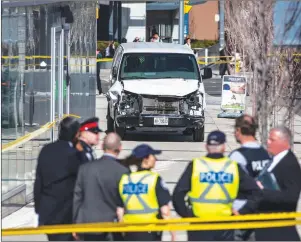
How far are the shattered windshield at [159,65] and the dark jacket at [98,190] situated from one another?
11981 millimetres

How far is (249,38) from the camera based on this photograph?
1159cm

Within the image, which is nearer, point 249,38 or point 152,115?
point 249,38

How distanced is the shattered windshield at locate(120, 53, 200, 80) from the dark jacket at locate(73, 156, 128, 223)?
39.3ft

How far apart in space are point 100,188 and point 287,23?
11.9ft

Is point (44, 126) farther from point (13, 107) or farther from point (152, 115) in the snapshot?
point (152, 115)

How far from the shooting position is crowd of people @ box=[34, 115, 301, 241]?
8289 millimetres

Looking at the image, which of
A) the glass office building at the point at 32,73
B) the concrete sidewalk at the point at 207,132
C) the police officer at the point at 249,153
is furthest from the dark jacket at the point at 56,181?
the glass office building at the point at 32,73

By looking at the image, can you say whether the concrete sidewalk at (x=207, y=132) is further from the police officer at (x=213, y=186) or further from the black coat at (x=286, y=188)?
the black coat at (x=286, y=188)

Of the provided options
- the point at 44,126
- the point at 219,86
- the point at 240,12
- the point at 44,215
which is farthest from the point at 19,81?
the point at 219,86

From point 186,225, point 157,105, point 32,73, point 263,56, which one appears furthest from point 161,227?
point 157,105

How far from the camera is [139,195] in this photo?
8.30m

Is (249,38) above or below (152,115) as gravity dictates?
above

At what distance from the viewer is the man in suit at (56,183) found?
866cm

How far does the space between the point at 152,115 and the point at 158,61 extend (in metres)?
1.56
